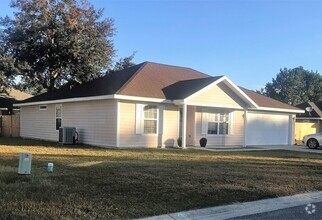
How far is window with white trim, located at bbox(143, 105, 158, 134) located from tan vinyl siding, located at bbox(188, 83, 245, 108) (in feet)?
6.09

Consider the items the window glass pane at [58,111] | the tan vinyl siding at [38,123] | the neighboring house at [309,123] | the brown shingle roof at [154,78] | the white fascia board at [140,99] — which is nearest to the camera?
the white fascia board at [140,99]

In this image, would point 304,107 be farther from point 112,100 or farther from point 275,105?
point 112,100

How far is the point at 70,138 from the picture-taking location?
20.2 metres

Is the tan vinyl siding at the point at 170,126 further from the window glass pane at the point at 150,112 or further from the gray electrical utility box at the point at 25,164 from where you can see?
the gray electrical utility box at the point at 25,164

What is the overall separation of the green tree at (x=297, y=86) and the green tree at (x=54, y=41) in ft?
164

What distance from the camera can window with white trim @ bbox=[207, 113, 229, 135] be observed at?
72.6 ft

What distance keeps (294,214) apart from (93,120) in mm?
14203

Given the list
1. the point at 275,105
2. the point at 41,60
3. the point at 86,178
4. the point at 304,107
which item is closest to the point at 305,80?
the point at 304,107

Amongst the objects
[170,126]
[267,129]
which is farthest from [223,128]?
[267,129]

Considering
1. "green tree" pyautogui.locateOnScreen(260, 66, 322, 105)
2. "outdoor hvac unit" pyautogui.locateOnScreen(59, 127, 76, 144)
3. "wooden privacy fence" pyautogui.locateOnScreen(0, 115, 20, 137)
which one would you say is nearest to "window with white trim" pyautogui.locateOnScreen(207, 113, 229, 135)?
"outdoor hvac unit" pyautogui.locateOnScreen(59, 127, 76, 144)

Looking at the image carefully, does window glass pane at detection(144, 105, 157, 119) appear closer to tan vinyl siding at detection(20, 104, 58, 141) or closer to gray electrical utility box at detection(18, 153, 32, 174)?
tan vinyl siding at detection(20, 104, 58, 141)

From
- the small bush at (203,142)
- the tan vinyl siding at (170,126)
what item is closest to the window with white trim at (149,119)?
the tan vinyl siding at (170,126)

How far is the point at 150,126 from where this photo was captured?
→ 64.6ft

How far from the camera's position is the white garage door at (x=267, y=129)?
24.8 meters
